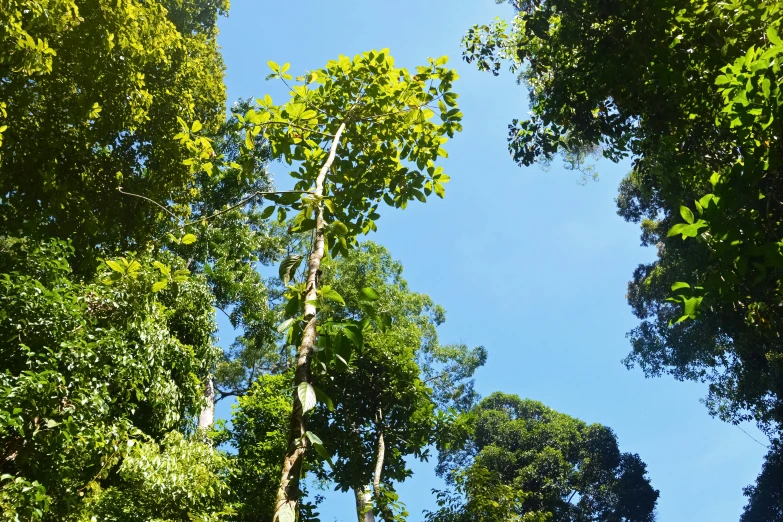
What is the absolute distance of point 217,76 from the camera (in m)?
8.83

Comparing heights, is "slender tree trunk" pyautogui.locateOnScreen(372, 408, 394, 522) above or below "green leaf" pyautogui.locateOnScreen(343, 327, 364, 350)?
above

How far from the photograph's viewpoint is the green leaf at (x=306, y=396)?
1.35m

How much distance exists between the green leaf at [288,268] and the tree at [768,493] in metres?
20.1

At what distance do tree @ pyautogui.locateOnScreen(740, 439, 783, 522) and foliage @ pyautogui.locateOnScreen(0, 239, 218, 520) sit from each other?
1879 cm

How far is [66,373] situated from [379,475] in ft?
15.3

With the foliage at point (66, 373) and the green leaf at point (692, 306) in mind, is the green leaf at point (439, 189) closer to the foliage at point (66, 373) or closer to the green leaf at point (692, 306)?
the green leaf at point (692, 306)

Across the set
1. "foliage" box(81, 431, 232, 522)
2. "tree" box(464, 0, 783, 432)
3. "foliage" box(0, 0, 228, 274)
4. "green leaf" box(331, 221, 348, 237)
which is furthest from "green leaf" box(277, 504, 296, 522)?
"foliage" box(81, 431, 232, 522)

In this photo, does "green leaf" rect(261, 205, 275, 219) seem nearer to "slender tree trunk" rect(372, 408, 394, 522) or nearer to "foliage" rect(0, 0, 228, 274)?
"foliage" rect(0, 0, 228, 274)

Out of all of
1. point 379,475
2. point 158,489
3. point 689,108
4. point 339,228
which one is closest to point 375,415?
point 379,475

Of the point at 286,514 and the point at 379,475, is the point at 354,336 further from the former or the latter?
the point at 379,475

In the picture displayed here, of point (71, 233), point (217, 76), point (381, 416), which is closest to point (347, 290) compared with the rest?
point (381, 416)

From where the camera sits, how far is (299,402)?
1384 millimetres

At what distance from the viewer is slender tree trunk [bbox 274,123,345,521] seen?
124cm

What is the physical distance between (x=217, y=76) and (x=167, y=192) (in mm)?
3277
